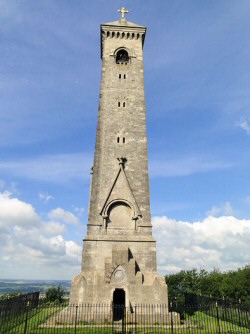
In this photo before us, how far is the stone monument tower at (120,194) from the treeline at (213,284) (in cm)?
1585

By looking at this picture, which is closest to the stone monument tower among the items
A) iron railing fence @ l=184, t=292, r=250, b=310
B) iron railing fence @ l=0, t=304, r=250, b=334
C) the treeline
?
iron railing fence @ l=0, t=304, r=250, b=334

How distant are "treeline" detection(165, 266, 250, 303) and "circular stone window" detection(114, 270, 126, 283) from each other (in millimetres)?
17017

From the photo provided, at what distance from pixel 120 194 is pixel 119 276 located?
6850 millimetres

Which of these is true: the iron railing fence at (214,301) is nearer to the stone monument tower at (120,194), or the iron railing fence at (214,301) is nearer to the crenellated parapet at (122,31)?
the stone monument tower at (120,194)

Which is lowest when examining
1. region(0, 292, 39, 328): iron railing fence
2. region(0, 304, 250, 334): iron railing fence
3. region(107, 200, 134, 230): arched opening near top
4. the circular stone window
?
region(0, 304, 250, 334): iron railing fence

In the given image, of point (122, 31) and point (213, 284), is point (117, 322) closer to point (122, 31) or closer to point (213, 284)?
point (122, 31)

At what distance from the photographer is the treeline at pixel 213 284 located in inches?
1506

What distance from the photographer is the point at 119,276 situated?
2138cm

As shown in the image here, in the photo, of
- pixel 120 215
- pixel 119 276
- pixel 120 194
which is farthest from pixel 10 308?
pixel 120 194

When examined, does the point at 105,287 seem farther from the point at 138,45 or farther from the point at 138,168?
the point at 138,45

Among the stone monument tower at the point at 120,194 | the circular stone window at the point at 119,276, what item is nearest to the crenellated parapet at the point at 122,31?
the stone monument tower at the point at 120,194

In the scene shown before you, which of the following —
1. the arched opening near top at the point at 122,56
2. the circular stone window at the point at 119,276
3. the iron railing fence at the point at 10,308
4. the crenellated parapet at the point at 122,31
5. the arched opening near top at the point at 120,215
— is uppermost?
the crenellated parapet at the point at 122,31

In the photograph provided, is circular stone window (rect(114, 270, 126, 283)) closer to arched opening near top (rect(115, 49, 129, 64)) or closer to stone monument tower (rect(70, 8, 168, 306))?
stone monument tower (rect(70, 8, 168, 306))

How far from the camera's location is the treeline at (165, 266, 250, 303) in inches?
1506
